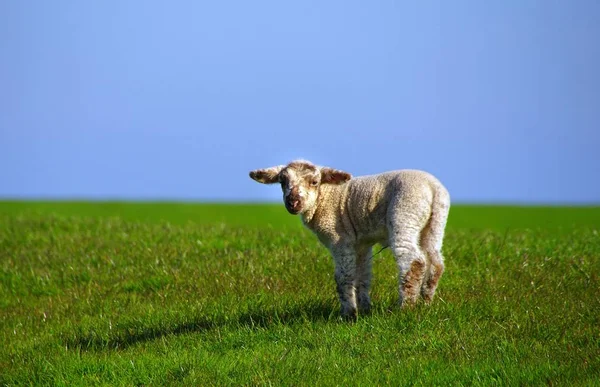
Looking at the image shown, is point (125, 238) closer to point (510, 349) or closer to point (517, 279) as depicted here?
point (517, 279)

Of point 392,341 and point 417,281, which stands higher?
point 417,281

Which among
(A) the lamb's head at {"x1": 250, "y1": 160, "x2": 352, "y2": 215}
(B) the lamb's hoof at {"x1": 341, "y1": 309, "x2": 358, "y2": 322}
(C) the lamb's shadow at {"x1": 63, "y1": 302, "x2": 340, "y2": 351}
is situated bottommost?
(C) the lamb's shadow at {"x1": 63, "y1": 302, "x2": 340, "y2": 351}

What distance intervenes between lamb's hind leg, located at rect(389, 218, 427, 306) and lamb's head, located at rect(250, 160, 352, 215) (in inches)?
38.6

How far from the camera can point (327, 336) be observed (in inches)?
359

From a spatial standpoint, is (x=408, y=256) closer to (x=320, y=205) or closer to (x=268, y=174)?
(x=320, y=205)

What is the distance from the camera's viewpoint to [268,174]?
965cm

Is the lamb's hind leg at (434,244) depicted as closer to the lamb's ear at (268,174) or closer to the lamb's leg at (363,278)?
the lamb's leg at (363,278)

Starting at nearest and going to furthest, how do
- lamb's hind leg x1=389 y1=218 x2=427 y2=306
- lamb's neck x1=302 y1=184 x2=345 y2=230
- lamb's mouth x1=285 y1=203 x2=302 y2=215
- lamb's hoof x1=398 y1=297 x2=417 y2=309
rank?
lamb's hind leg x1=389 y1=218 x2=427 y2=306 → lamb's mouth x1=285 y1=203 x2=302 y2=215 → lamb's hoof x1=398 y1=297 x2=417 y2=309 → lamb's neck x1=302 y1=184 x2=345 y2=230

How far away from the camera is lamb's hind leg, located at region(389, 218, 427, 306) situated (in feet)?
29.9

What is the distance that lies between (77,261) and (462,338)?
8.98 metres

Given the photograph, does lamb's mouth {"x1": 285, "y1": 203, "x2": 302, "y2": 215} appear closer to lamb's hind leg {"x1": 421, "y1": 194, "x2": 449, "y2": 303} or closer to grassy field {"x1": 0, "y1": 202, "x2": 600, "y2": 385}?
grassy field {"x1": 0, "y1": 202, "x2": 600, "y2": 385}

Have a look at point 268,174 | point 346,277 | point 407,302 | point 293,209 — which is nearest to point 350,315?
point 346,277

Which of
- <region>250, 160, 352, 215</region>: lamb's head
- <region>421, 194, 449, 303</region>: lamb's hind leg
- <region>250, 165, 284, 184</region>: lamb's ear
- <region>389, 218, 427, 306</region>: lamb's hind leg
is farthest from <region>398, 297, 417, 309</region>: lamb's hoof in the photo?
<region>250, 165, 284, 184</region>: lamb's ear

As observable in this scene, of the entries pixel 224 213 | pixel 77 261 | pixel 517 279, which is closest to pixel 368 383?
pixel 517 279
